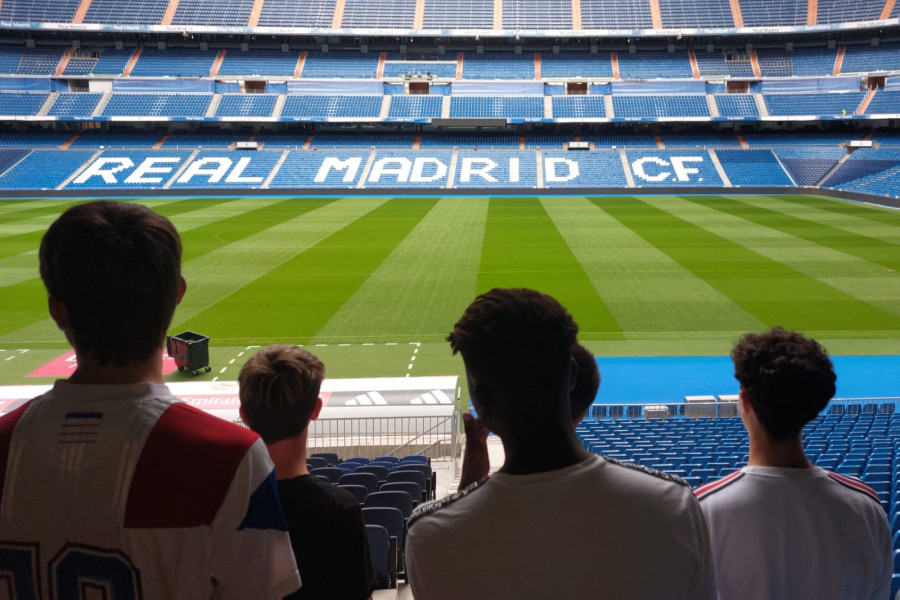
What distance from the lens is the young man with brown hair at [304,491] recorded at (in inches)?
107

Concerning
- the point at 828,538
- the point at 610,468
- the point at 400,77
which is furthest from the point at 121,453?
the point at 400,77

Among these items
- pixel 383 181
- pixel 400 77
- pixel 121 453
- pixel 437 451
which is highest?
pixel 400 77

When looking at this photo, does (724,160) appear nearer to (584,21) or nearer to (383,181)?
(584,21)

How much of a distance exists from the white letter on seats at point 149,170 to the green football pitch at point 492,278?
40.0 feet

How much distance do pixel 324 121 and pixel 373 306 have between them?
44469mm

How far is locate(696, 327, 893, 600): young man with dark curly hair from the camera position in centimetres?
267

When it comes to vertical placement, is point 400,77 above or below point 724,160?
above

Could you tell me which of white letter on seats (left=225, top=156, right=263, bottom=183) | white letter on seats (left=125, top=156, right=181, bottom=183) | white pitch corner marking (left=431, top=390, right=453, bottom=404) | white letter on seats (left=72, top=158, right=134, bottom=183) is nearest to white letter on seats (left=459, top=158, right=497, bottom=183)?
white letter on seats (left=225, top=156, right=263, bottom=183)

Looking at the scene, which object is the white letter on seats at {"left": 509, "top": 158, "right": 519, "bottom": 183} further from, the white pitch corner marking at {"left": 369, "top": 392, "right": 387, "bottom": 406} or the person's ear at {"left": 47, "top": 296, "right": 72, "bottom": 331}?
the person's ear at {"left": 47, "top": 296, "right": 72, "bottom": 331}

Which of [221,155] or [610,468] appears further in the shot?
[221,155]

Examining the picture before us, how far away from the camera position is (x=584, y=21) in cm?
6869

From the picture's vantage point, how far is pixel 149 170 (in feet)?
179

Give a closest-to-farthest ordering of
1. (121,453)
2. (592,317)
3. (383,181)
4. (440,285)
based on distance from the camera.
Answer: (121,453) → (592,317) → (440,285) → (383,181)

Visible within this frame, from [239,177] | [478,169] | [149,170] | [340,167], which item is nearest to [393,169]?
[340,167]
